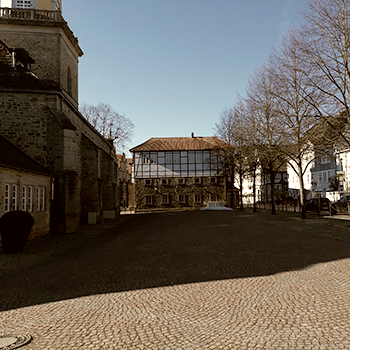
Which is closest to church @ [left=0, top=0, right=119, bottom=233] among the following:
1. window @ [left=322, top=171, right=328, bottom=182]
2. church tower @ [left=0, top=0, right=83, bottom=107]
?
church tower @ [left=0, top=0, right=83, bottom=107]

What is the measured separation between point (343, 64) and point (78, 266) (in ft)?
42.2

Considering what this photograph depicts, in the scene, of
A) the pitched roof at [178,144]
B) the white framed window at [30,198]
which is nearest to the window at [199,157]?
the pitched roof at [178,144]

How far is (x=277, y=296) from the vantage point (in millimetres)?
6176

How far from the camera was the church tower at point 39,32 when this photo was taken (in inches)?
1005

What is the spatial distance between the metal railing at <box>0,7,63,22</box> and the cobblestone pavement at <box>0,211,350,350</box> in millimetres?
20424

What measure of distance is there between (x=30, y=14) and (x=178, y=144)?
24147 millimetres

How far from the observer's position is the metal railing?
25.4 metres

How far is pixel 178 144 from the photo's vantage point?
46312 millimetres

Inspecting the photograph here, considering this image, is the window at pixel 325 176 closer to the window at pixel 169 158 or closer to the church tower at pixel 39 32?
the window at pixel 169 158

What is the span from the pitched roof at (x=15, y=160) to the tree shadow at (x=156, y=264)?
4039mm

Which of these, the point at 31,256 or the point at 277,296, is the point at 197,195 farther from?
the point at 277,296

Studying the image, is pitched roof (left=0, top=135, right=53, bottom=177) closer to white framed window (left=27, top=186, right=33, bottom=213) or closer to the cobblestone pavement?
white framed window (left=27, top=186, right=33, bottom=213)

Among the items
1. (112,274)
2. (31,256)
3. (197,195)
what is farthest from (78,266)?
(197,195)
